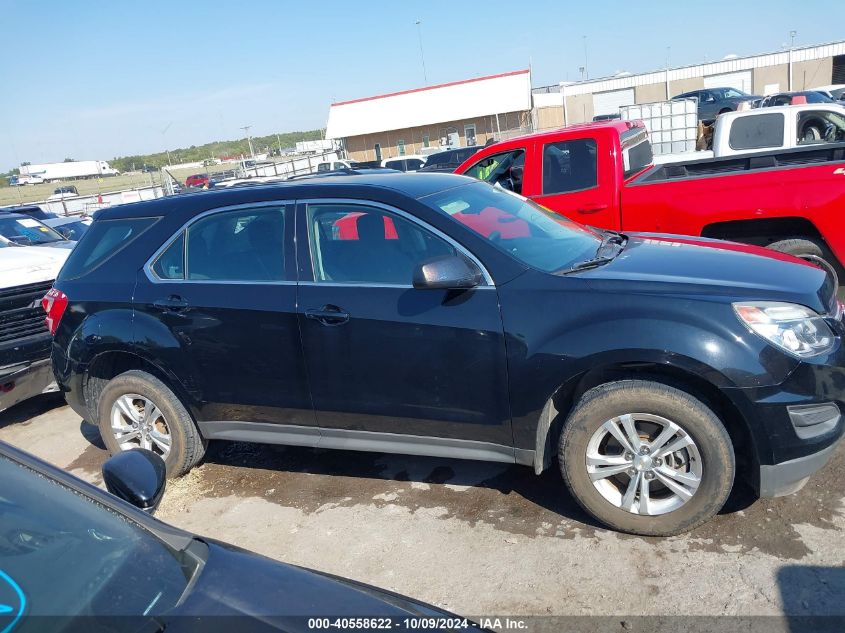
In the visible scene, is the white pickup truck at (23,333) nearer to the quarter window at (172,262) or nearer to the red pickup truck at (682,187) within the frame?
the quarter window at (172,262)

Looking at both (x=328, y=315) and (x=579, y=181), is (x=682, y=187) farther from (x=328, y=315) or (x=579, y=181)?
(x=328, y=315)

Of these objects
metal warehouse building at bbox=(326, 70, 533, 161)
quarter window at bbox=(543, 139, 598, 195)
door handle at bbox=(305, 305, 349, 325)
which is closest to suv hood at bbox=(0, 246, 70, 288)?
door handle at bbox=(305, 305, 349, 325)

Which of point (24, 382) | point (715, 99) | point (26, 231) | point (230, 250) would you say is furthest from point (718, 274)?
point (715, 99)

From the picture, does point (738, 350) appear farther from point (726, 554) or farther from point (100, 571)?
point (100, 571)

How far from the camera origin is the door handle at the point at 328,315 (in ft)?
12.6

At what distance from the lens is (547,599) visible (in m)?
3.10

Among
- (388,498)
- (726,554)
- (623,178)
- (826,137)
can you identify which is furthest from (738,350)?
(826,137)

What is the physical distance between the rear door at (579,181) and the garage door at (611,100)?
3918 centimetres

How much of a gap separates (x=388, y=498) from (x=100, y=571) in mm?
2460

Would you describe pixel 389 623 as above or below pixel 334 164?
above

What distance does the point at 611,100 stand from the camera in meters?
44.2

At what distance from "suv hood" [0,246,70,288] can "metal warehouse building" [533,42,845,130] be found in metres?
37.0

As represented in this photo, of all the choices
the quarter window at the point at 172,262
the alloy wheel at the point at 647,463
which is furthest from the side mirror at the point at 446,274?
the quarter window at the point at 172,262

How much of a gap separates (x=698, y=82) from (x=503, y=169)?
133 feet
